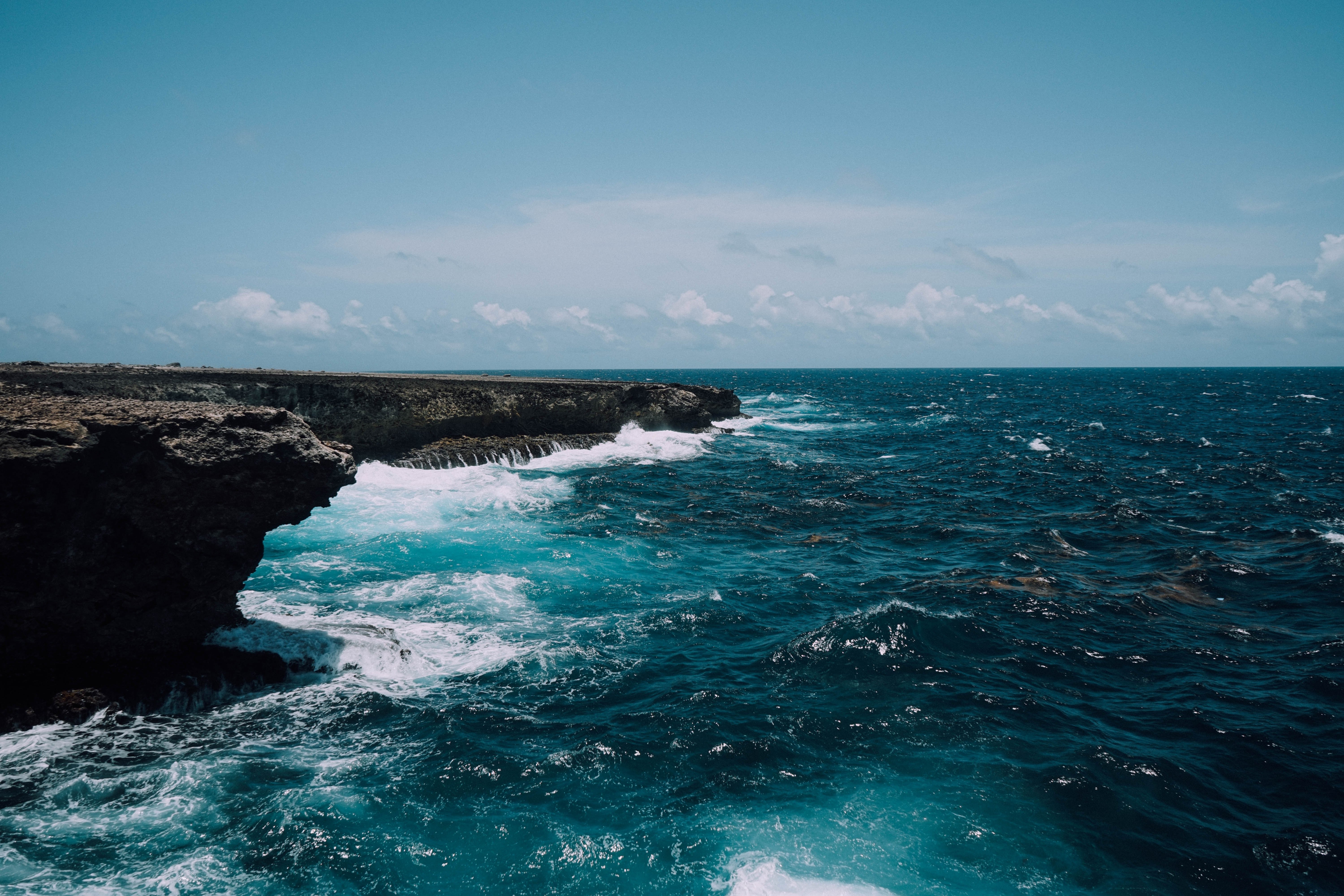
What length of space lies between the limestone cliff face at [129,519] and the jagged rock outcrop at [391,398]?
63.3ft

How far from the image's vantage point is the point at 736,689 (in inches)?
525

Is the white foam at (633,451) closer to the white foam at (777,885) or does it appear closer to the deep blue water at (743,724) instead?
the deep blue water at (743,724)

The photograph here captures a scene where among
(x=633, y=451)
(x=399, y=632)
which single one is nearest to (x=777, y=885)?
(x=399, y=632)

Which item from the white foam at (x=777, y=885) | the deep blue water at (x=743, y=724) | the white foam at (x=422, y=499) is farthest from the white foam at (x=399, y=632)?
the white foam at (x=777, y=885)

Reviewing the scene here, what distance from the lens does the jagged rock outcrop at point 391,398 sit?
3234 centimetres

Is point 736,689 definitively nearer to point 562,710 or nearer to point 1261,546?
point 562,710

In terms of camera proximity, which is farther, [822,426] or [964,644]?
[822,426]

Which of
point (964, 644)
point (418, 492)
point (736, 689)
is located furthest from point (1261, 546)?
point (418, 492)

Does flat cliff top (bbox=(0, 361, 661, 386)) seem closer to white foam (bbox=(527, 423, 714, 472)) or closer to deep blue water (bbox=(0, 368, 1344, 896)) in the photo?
white foam (bbox=(527, 423, 714, 472))

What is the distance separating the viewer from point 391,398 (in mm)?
37656

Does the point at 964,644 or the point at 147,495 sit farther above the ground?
the point at 147,495

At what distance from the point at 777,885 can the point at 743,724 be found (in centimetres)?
365

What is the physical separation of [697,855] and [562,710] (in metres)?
4.30

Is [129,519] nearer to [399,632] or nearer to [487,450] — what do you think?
[399,632]
